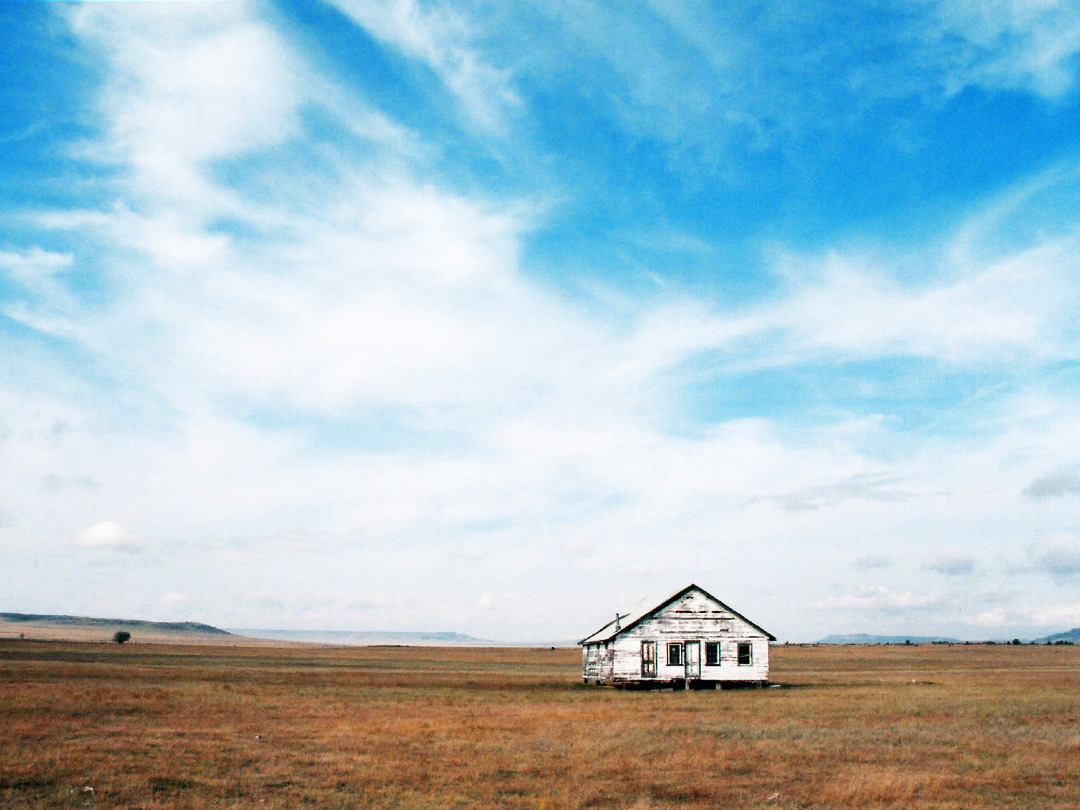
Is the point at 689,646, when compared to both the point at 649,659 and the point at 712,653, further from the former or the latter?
the point at 649,659

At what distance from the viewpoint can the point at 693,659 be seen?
1868 inches

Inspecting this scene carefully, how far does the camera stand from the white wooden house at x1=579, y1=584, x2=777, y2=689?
4725 centimetres

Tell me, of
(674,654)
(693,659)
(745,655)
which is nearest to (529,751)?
(674,654)

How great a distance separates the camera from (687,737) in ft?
76.6

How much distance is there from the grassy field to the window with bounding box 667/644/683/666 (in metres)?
9.79

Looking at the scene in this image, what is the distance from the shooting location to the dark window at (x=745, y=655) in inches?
1877

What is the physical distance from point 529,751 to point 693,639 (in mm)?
29101

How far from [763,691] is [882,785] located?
2958 cm

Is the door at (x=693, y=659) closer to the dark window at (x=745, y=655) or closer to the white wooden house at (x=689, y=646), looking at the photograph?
the white wooden house at (x=689, y=646)

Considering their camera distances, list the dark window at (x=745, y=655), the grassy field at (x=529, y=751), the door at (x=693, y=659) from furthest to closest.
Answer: the dark window at (x=745, y=655) < the door at (x=693, y=659) < the grassy field at (x=529, y=751)

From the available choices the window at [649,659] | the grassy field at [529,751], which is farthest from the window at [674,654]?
the grassy field at [529,751]

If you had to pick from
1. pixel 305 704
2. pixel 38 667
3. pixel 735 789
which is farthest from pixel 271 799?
pixel 38 667

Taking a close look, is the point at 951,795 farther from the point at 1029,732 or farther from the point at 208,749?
the point at 208,749

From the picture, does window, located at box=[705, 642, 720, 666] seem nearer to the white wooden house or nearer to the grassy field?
the white wooden house
